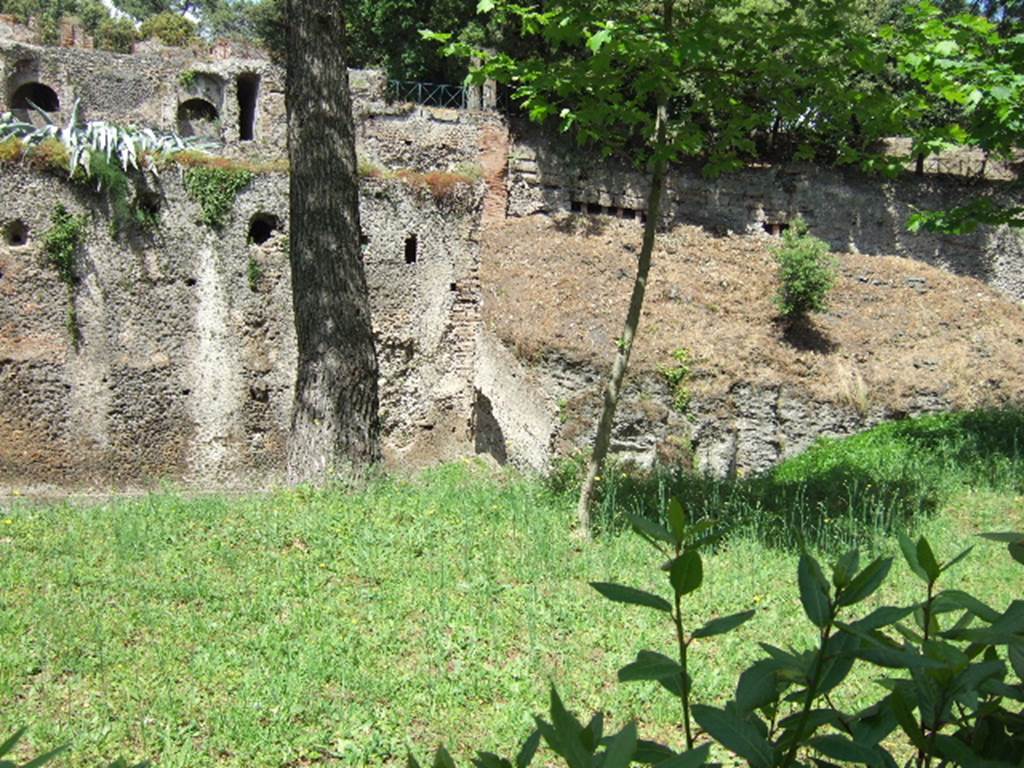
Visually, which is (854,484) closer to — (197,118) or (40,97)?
(197,118)

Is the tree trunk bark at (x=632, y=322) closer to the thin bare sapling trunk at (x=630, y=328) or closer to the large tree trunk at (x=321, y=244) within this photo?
the thin bare sapling trunk at (x=630, y=328)

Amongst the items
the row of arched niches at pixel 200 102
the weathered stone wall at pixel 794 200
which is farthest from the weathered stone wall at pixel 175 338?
the weathered stone wall at pixel 794 200

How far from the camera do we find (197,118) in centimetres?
2155

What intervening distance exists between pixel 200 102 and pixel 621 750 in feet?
75.8

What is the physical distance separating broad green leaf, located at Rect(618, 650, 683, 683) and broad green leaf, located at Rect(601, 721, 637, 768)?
0.78 feet

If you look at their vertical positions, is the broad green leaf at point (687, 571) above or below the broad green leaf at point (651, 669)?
above

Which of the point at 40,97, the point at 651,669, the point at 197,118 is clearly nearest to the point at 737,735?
the point at 651,669

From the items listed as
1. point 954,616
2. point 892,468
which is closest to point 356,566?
point 954,616

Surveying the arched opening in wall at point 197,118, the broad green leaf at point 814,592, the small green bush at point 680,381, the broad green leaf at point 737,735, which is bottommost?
the small green bush at point 680,381

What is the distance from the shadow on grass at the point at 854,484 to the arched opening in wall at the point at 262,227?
620 centimetres

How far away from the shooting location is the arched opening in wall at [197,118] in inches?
792

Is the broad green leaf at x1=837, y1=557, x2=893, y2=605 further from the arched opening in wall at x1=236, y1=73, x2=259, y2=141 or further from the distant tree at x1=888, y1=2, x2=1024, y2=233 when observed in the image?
the arched opening in wall at x1=236, y1=73, x2=259, y2=141

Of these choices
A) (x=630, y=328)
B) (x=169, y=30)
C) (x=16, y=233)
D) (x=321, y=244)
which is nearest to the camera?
(x=630, y=328)

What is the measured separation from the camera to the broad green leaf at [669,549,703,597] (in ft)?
4.45
